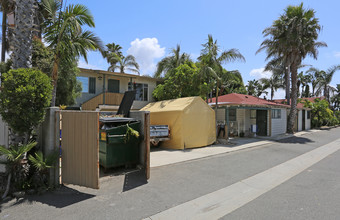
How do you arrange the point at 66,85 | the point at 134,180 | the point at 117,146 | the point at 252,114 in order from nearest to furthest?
the point at 134,180
the point at 117,146
the point at 66,85
the point at 252,114

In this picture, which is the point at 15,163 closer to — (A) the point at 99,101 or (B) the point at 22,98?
(B) the point at 22,98

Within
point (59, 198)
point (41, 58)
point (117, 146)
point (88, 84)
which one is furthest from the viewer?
point (88, 84)

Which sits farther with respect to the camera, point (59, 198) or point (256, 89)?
point (256, 89)

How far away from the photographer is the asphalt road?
375 cm

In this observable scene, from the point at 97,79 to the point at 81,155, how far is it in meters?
13.7

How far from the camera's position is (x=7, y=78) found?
14.3 ft

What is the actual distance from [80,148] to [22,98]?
1.64 meters

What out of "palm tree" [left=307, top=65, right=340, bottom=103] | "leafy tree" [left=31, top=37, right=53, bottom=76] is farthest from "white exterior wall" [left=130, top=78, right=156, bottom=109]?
"palm tree" [left=307, top=65, right=340, bottom=103]

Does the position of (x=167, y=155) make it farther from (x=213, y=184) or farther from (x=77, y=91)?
(x=77, y=91)

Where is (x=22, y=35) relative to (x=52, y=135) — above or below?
above

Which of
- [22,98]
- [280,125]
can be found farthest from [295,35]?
[22,98]

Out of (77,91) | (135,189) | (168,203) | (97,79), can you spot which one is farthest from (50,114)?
(97,79)

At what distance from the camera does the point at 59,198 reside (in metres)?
4.33

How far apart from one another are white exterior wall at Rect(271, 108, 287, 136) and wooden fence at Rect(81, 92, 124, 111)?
1343cm
